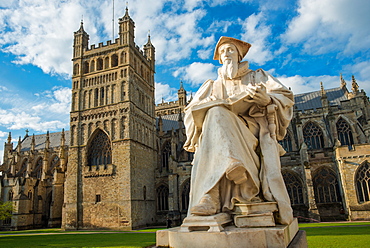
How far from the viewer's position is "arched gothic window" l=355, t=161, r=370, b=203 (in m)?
18.9

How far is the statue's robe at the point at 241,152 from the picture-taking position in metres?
2.47

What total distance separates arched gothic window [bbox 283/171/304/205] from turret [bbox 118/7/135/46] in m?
18.5

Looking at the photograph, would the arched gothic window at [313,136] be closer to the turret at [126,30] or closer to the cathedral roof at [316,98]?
the cathedral roof at [316,98]

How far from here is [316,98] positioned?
1255 inches

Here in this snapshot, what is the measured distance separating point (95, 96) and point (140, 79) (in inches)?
186

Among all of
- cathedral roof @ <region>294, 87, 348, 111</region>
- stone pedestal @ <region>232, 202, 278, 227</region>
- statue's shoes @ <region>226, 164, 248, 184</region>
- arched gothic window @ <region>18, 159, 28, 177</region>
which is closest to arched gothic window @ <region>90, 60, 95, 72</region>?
arched gothic window @ <region>18, 159, 28, 177</region>

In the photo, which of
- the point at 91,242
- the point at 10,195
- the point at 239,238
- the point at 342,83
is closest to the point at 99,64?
the point at 10,195

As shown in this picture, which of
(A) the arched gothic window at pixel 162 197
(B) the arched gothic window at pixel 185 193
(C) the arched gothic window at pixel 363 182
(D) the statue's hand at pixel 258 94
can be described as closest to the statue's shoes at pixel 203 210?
(D) the statue's hand at pixel 258 94

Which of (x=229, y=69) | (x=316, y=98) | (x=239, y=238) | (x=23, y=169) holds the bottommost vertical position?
(x=239, y=238)

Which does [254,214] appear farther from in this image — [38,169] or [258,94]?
[38,169]

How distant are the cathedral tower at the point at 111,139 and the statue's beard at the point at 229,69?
21.3 meters

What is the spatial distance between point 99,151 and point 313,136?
69.3 feet

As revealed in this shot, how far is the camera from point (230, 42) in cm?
339

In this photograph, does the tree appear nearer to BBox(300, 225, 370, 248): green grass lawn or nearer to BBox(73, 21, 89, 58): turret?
BBox(73, 21, 89, 58): turret
